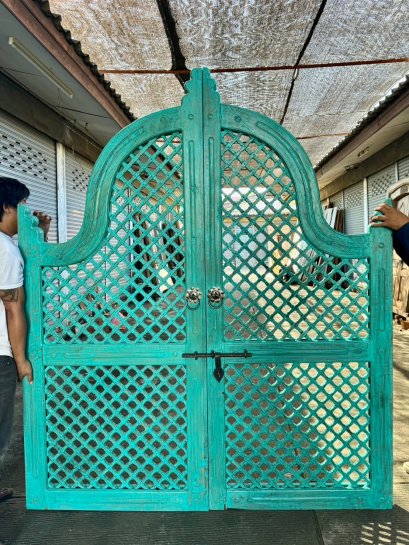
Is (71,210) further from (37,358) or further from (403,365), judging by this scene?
(403,365)

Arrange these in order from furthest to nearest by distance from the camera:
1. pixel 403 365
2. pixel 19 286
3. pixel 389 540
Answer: pixel 403 365, pixel 19 286, pixel 389 540

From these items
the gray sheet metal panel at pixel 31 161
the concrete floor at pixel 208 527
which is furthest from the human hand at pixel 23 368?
the gray sheet metal panel at pixel 31 161

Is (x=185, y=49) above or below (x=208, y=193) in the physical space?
above

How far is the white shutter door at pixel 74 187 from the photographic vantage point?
7277 millimetres

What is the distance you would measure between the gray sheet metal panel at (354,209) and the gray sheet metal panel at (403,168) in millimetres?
2809

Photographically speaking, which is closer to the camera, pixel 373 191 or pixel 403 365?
pixel 403 365

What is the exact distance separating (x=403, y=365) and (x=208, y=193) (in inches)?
161

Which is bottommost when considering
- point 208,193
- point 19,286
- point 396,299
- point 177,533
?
point 177,533

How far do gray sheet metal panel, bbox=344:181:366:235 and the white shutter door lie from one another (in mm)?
7551

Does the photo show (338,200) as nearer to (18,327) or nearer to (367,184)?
(367,184)

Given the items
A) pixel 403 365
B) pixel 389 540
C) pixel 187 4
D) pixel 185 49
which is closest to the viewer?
pixel 389 540

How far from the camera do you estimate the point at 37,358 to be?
2.32 m

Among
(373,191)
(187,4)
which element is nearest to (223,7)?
(187,4)

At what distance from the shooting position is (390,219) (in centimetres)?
220
